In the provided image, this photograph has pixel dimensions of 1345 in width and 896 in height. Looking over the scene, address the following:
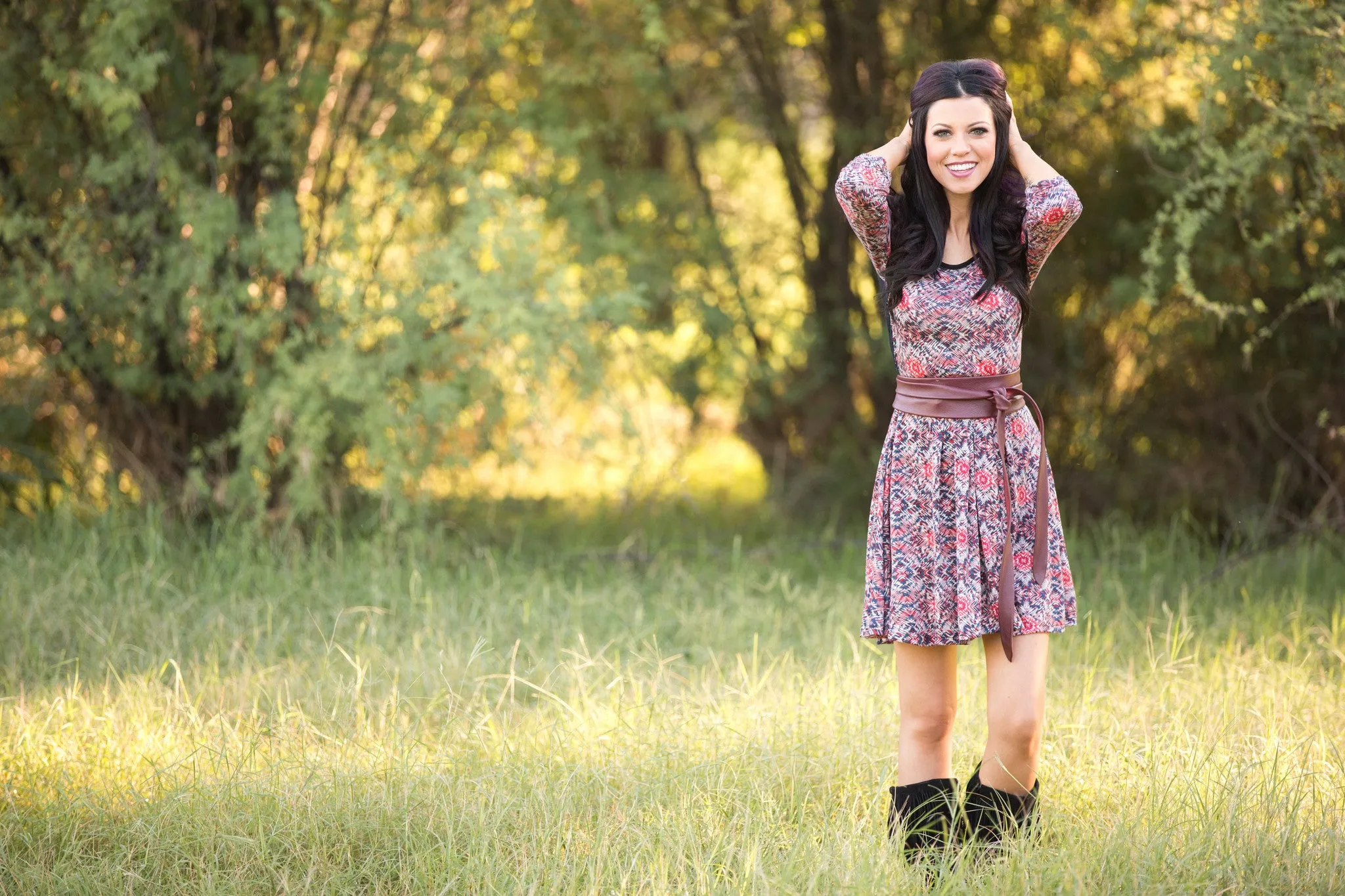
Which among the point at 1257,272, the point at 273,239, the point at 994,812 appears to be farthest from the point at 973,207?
the point at 273,239

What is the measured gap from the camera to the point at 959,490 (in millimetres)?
2830

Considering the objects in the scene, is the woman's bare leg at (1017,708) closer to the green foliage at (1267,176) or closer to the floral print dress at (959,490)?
the floral print dress at (959,490)

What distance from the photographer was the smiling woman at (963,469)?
9.19 ft

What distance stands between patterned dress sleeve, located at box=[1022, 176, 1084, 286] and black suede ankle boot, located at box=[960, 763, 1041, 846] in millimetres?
1240

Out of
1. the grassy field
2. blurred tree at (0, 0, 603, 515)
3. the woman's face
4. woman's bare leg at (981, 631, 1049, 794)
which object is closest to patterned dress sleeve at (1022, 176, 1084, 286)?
the woman's face

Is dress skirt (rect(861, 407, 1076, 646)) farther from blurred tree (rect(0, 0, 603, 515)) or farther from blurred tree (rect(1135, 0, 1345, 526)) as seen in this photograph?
blurred tree (rect(0, 0, 603, 515))

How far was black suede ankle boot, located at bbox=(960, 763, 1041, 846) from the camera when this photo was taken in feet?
9.36

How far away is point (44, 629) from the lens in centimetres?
448

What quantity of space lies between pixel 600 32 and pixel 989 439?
3761 millimetres

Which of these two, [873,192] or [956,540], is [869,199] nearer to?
[873,192]

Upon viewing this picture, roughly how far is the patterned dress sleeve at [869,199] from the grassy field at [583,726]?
1.42 m

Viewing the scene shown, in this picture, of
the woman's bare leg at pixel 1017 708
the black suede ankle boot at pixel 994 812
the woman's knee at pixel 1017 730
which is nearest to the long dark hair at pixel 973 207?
the woman's bare leg at pixel 1017 708

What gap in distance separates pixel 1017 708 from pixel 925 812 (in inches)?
15.3

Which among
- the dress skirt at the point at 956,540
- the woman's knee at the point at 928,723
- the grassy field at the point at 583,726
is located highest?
the dress skirt at the point at 956,540
